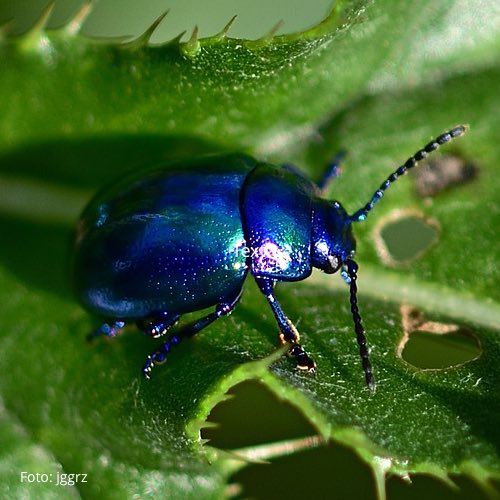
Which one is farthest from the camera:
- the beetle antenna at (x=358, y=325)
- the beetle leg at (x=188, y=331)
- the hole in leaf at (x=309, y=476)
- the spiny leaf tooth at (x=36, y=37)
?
the hole in leaf at (x=309, y=476)

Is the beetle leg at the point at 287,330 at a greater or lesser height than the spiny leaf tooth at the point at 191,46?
lesser

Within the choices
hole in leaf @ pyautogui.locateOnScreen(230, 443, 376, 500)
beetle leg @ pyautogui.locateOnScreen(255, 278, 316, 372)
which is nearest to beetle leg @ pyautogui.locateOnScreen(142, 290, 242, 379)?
beetle leg @ pyautogui.locateOnScreen(255, 278, 316, 372)

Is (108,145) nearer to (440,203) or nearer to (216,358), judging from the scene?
(216,358)

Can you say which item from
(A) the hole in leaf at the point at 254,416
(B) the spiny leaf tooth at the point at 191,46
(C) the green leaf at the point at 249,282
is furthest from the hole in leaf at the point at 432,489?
(B) the spiny leaf tooth at the point at 191,46

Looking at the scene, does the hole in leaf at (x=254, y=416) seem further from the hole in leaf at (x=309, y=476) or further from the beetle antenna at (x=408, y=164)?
the beetle antenna at (x=408, y=164)

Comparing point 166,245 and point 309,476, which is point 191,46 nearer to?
point 166,245

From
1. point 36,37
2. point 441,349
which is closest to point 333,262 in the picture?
point 441,349
